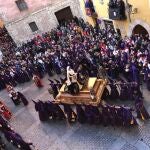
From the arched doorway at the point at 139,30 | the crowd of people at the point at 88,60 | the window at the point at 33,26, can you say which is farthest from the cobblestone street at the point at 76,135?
the window at the point at 33,26

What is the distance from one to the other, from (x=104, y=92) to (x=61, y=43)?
9.77m

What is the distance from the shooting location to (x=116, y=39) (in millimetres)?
21875

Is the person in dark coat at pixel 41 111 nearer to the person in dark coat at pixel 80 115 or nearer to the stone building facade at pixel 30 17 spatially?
the person in dark coat at pixel 80 115

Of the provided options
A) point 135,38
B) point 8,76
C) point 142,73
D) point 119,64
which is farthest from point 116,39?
point 8,76

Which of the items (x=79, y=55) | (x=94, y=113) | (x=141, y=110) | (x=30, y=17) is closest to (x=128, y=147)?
(x=141, y=110)

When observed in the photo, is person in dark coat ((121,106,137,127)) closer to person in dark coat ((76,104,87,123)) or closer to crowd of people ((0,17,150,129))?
crowd of people ((0,17,150,129))

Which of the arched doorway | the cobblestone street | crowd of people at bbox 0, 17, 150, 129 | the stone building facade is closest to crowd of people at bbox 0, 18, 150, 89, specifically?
crowd of people at bbox 0, 17, 150, 129

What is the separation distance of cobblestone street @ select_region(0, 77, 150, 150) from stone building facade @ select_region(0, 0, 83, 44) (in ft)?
42.3

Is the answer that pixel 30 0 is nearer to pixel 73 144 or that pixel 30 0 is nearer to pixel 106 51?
pixel 106 51

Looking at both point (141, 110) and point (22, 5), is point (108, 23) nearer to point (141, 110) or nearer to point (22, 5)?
point (22, 5)

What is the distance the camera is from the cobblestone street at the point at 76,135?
1434 centimetres

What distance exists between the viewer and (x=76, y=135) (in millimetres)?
16031

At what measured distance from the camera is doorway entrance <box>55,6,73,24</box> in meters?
32.6

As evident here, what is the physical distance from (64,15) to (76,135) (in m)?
19.2
